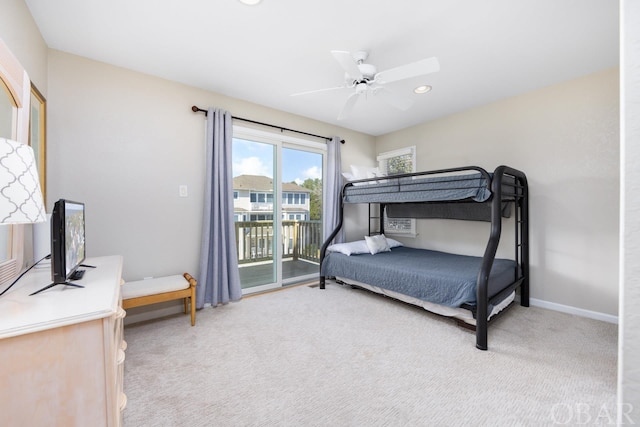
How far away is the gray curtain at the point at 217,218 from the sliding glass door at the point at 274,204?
0.98 ft

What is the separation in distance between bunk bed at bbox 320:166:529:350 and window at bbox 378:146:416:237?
1.04 ft

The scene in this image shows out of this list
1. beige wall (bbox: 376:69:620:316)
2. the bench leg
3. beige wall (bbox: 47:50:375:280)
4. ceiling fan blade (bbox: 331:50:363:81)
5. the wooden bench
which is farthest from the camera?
beige wall (bbox: 376:69:620:316)

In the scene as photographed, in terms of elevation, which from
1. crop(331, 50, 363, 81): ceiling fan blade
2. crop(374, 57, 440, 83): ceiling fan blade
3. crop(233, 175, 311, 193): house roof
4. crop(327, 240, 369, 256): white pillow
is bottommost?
crop(327, 240, 369, 256): white pillow

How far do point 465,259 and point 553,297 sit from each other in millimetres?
932

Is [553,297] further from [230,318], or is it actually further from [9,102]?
[9,102]

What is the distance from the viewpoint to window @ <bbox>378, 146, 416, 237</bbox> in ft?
14.2

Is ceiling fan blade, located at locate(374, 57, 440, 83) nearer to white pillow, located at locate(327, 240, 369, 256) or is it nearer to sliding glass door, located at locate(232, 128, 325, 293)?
sliding glass door, located at locate(232, 128, 325, 293)

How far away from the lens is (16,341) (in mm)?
899

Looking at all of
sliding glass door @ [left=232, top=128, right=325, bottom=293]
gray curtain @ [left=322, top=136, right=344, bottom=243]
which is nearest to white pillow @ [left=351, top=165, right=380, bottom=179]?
gray curtain @ [left=322, top=136, right=344, bottom=243]

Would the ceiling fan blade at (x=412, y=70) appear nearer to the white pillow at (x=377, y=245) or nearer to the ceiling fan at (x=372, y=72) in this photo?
the ceiling fan at (x=372, y=72)

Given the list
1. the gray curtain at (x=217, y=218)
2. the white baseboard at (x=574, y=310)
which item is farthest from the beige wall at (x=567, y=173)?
the gray curtain at (x=217, y=218)

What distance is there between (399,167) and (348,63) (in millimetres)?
2754

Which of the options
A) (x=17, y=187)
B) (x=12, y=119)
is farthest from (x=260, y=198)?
(x=17, y=187)

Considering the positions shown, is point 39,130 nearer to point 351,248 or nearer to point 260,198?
point 260,198
